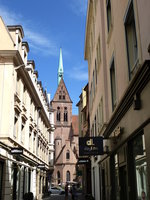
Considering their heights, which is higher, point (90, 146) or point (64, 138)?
point (64, 138)

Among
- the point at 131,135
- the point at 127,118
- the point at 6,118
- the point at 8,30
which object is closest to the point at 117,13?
the point at 127,118

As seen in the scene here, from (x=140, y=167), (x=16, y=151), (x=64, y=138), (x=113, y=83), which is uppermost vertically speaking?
(x=64, y=138)

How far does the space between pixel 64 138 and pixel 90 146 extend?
92790mm

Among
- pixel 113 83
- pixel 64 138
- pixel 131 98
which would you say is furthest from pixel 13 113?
pixel 64 138

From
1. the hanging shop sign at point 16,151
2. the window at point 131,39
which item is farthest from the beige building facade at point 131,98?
the hanging shop sign at point 16,151

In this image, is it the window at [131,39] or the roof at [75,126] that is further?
the roof at [75,126]

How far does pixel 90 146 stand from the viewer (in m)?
11.9

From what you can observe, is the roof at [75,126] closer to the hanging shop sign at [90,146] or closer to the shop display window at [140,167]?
the hanging shop sign at [90,146]

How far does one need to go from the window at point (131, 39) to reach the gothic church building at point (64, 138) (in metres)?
86.9

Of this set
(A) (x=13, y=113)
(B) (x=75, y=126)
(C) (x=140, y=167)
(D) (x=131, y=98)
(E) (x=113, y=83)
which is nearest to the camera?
(C) (x=140, y=167)

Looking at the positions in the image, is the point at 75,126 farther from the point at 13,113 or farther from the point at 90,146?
the point at 90,146

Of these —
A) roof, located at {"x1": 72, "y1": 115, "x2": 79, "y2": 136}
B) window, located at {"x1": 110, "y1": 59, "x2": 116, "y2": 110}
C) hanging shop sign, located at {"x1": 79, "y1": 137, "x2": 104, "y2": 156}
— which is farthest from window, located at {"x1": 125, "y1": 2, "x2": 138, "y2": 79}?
roof, located at {"x1": 72, "y1": 115, "x2": 79, "y2": 136}

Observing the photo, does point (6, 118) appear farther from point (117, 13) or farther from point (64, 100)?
point (64, 100)

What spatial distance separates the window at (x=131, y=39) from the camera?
8531mm
